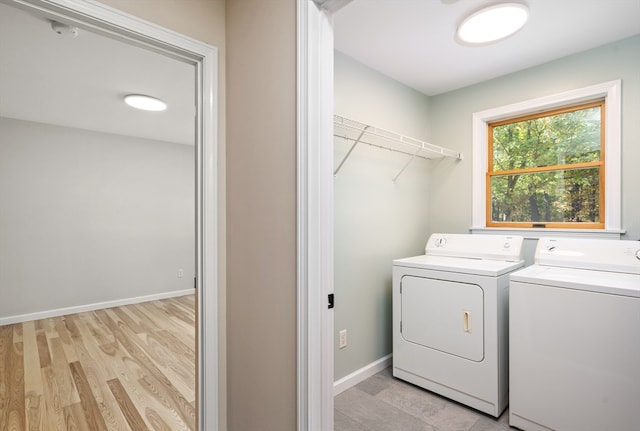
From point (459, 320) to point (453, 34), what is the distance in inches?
73.5

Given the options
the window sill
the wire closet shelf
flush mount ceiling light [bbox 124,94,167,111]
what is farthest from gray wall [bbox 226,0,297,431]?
the window sill

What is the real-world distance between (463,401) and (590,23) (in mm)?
2499

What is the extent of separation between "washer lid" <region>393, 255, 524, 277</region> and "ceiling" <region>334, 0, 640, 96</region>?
1.52 m

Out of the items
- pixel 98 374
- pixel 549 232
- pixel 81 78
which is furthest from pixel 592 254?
pixel 81 78

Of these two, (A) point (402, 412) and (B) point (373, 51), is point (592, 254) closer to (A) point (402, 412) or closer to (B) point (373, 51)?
(A) point (402, 412)

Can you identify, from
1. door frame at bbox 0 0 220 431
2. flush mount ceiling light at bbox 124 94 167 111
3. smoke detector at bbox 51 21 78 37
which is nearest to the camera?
door frame at bbox 0 0 220 431

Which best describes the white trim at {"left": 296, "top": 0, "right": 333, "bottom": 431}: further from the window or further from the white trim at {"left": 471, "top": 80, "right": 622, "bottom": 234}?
the window

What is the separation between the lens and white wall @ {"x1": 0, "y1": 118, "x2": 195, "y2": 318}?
363cm

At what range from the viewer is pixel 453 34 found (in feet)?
6.56

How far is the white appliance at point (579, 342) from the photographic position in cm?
146

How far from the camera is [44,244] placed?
3.80 metres

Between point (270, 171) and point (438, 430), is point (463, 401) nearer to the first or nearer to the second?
point (438, 430)

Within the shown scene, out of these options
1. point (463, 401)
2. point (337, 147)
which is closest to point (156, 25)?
point (337, 147)

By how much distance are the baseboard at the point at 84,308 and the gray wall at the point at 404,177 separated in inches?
143
